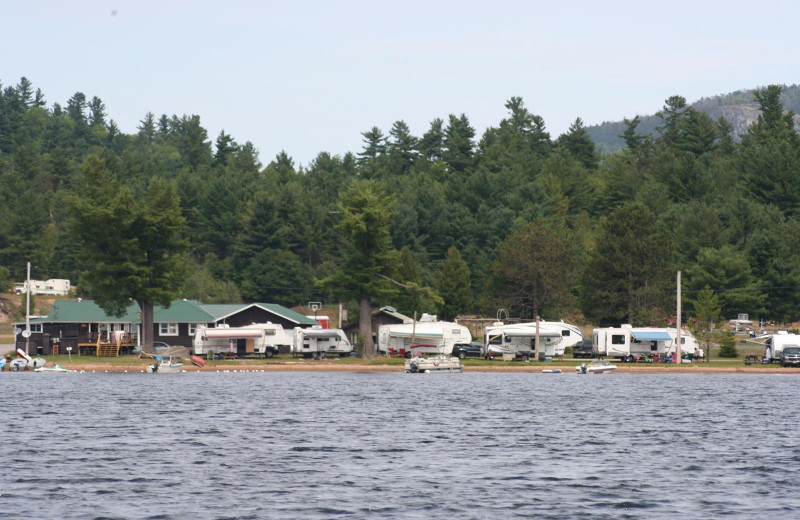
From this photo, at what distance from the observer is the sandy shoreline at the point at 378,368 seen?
8962cm

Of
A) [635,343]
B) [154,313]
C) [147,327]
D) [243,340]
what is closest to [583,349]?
[635,343]

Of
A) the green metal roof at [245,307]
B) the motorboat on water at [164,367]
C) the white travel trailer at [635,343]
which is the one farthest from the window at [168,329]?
the white travel trailer at [635,343]

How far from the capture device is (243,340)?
102062mm

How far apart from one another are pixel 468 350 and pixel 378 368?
1154cm

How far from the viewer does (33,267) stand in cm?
16288

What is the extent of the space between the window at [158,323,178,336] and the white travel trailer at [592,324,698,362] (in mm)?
41534

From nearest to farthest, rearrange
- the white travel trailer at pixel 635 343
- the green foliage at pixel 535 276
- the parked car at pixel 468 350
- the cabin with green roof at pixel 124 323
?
1. the white travel trailer at pixel 635 343
2. the parked car at pixel 468 350
3. the cabin with green roof at pixel 124 323
4. the green foliage at pixel 535 276

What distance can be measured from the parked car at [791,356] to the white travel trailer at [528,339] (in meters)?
18.3

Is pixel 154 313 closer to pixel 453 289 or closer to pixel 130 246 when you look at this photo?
pixel 130 246

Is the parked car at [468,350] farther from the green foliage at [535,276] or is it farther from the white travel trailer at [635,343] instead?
the green foliage at [535,276]

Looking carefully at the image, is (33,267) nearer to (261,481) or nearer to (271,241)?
(271,241)

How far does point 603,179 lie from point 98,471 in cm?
16083

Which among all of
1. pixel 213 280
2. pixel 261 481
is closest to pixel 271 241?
pixel 213 280

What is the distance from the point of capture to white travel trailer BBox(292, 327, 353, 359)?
99.8m
